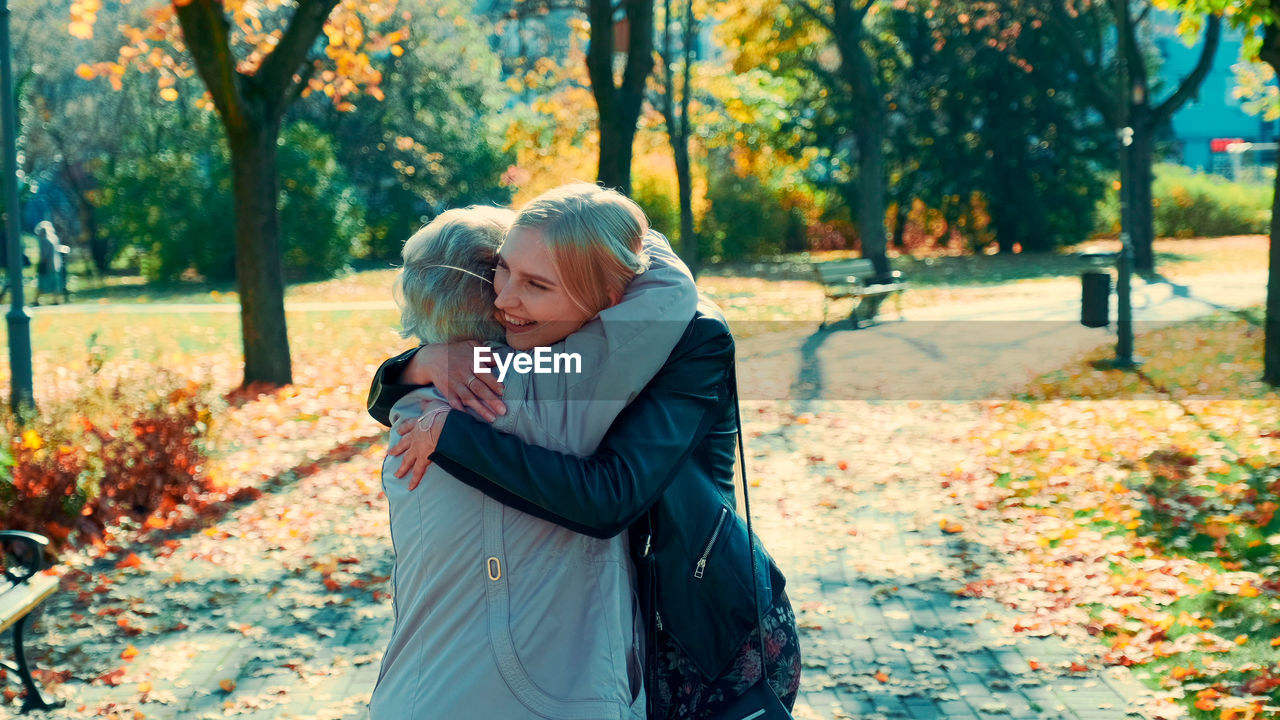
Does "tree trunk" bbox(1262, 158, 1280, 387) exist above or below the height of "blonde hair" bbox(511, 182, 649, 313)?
below

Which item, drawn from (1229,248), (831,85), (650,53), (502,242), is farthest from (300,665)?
(1229,248)

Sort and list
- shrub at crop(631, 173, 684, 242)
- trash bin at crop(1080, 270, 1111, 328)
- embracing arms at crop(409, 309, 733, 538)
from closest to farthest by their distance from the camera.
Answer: embracing arms at crop(409, 309, 733, 538) → trash bin at crop(1080, 270, 1111, 328) → shrub at crop(631, 173, 684, 242)

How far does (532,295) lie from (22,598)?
365 cm

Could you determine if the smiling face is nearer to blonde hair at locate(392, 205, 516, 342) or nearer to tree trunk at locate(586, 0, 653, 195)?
blonde hair at locate(392, 205, 516, 342)

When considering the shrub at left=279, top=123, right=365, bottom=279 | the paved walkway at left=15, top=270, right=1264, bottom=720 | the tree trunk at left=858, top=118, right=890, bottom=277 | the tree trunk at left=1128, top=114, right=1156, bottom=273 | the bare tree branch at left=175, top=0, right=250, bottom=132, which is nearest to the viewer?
the paved walkway at left=15, top=270, right=1264, bottom=720

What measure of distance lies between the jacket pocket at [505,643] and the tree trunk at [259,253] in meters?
10.2

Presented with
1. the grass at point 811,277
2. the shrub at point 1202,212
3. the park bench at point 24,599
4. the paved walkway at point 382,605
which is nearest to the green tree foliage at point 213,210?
the grass at point 811,277

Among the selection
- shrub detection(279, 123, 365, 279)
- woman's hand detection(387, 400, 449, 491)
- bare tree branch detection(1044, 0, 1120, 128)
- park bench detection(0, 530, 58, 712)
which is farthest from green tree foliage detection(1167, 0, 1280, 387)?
shrub detection(279, 123, 365, 279)

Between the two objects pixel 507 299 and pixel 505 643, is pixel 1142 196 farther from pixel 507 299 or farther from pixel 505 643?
pixel 505 643

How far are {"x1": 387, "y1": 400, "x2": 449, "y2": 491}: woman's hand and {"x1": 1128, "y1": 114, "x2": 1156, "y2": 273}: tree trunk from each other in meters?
23.6

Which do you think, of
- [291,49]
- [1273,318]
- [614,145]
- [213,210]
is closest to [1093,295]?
[1273,318]

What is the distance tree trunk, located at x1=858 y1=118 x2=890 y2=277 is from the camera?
64.4 feet

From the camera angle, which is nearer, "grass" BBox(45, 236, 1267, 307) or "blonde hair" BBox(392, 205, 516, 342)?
"blonde hair" BBox(392, 205, 516, 342)

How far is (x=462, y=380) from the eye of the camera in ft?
6.14
